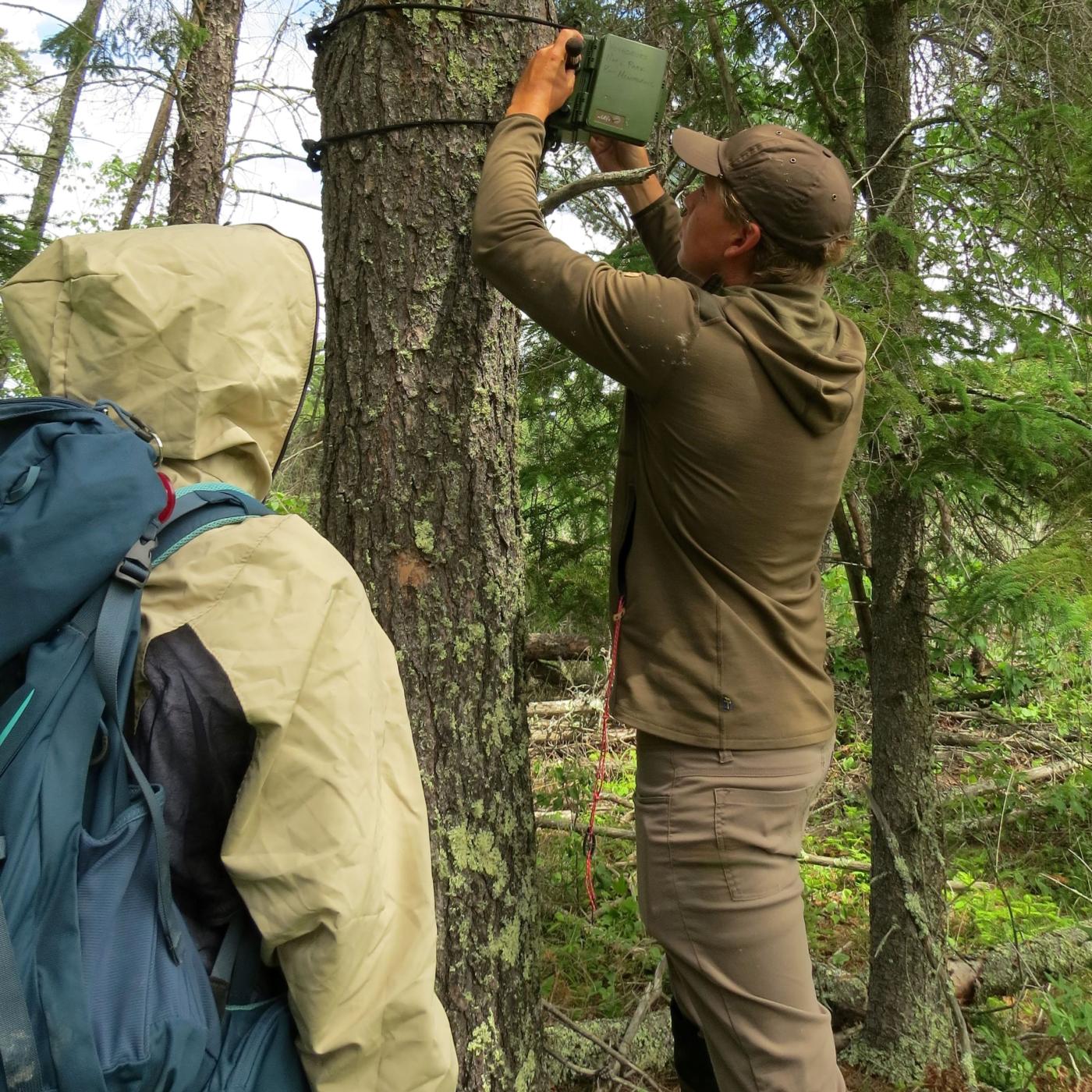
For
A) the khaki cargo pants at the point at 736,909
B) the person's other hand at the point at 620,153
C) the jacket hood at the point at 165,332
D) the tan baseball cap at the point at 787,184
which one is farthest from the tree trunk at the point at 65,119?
the khaki cargo pants at the point at 736,909

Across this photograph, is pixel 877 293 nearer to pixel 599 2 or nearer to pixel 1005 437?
pixel 1005 437

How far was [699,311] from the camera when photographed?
1.98 m

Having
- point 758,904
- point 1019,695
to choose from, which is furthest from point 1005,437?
point 1019,695

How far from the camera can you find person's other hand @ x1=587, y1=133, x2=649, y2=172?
8.11 feet

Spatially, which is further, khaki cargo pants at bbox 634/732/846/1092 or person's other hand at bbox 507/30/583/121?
person's other hand at bbox 507/30/583/121

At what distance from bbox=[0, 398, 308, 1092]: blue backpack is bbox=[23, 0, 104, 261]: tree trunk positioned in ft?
20.6

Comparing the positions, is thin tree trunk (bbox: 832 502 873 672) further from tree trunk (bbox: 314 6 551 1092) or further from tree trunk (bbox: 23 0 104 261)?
tree trunk (bbox: 23 0 104 261)

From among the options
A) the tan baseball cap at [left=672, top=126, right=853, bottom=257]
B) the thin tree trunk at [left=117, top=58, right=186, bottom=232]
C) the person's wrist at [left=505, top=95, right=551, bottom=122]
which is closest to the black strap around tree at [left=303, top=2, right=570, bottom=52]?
the person's wrist at [left=505, top=95, right=551, bottom=122]

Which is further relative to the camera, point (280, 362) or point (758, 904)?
point (758, 904)

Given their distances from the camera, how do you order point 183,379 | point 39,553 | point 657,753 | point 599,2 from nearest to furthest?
point 39,553 < point 183,379 < point 657,753 < point 599,2

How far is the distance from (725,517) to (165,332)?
4.22 feet

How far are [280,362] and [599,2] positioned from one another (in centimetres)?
448

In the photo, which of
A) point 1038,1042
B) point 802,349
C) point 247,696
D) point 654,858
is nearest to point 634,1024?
point 654,858

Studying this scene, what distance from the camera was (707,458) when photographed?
2053 mm
